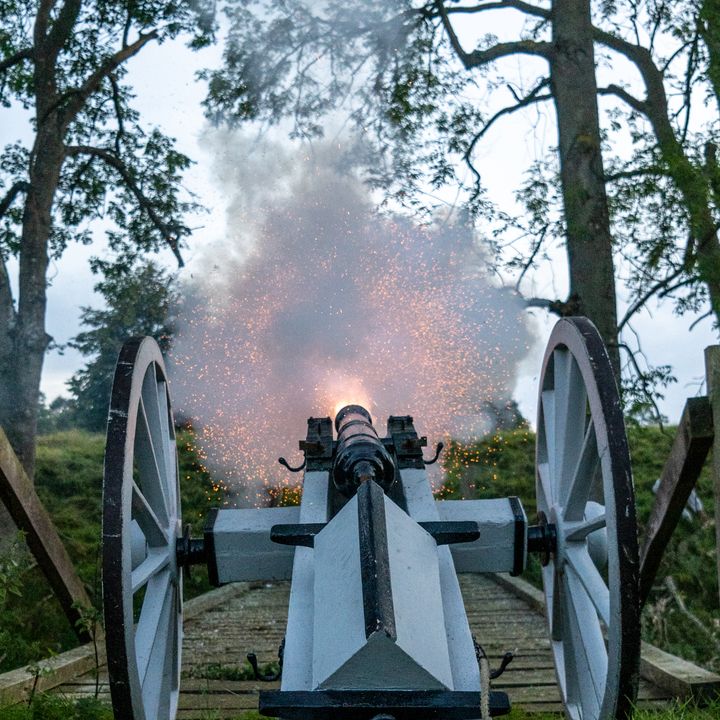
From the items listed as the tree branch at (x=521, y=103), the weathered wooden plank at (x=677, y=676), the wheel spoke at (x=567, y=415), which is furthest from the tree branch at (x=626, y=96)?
the wheel spoke at (x=567, y=415)

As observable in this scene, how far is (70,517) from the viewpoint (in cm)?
952

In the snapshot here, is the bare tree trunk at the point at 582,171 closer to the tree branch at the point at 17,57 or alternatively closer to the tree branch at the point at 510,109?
the tree branch at the point at 510,109

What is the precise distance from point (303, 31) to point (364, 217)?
1.88 meters

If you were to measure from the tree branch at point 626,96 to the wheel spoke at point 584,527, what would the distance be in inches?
257

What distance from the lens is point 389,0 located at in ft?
30.8

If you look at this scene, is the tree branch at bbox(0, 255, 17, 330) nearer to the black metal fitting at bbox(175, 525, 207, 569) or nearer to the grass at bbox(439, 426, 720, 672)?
the grass at bbox(439, 426, 720, 672)

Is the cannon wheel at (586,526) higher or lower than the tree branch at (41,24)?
lower

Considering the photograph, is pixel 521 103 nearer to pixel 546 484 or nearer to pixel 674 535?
pixel 674 535

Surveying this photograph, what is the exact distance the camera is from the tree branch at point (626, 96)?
937 cm

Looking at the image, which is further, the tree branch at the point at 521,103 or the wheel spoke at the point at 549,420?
the tree branch at the point at 521,103

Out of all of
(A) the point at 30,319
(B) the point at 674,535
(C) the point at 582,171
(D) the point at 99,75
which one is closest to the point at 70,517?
(A) the point at 30,319

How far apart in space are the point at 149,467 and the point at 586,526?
161 cm

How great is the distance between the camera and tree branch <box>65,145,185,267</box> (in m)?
9.72

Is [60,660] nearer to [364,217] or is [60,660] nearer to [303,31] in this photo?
[364,217]
